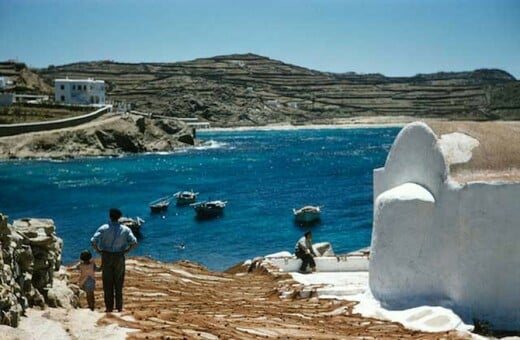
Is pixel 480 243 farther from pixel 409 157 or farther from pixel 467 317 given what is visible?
pixel 409 157

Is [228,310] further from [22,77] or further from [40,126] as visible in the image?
[22,77]

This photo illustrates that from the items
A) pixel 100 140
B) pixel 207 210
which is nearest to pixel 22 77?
pixel 100 140

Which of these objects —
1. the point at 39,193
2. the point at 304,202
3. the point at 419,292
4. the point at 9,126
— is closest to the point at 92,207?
the point at 39,193

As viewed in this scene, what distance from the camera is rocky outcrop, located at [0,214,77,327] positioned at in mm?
10734

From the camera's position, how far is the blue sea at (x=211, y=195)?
46.5 metres

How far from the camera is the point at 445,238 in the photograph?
15914 millimetres

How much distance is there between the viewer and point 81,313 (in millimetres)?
12266

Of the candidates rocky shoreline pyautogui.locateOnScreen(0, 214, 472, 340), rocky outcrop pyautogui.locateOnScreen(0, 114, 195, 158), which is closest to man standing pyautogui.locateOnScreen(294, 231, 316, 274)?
rocky shoreline pyautogui.locateOnScreen(0, 214, 472, 340)

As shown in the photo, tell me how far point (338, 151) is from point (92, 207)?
248ft

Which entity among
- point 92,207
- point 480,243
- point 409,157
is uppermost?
point 409,157

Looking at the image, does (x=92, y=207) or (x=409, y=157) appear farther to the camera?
(x=92, y=207)

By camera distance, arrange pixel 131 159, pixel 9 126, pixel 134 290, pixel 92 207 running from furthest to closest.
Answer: pixel 131 159
pixel 9 126
pixel 92 207
pixel 134 290

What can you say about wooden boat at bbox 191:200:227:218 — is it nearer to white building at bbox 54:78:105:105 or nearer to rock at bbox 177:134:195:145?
rock at bbox 177:134:195:145

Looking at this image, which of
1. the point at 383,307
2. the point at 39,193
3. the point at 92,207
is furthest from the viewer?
the point at 39,193
